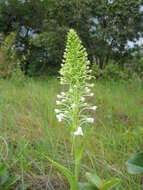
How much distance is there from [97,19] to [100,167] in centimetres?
1285

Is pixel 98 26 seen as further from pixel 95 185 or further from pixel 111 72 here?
pixel 95 185

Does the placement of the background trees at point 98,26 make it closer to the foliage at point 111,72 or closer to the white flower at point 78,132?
the foliage at point 111,72

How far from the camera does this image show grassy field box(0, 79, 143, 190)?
2.36 m

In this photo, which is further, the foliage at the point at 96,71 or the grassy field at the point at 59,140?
the foliage at the point at 96,71

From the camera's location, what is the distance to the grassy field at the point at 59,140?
2.36m

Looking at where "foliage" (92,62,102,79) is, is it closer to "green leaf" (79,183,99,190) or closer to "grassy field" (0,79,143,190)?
"grassy field" (0,79,143,190)

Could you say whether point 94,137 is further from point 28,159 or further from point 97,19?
point 97,19

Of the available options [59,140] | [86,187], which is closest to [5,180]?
[86,187]

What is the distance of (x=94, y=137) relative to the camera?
3527mm

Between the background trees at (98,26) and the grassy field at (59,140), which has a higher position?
the background trees at (98,26)

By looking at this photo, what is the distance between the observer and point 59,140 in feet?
11.0

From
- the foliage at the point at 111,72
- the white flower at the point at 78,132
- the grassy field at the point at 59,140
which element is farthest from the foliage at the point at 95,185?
the foliage at the point at 111,72

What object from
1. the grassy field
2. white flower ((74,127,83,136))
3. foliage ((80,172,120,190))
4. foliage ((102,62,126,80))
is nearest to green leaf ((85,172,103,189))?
foliage ((80,172,120,190))

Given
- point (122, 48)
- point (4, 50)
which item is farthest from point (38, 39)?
point (122, 48)
